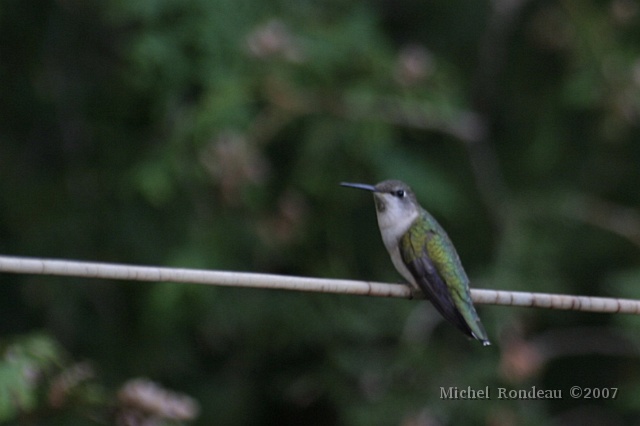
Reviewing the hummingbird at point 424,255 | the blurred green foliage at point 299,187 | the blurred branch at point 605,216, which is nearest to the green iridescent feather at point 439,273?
the hummingbird at point 424,255

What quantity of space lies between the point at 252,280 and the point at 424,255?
183cm

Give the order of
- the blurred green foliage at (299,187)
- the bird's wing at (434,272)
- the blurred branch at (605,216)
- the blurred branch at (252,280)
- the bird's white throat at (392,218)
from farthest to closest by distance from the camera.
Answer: the blurred branch at (605,216)
the blurred green foliage at (299,187)
the bird's white throat at (392,218)
the bird's wing at (434,272)
the blurred branch at (252,280)

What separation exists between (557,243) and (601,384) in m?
1.48

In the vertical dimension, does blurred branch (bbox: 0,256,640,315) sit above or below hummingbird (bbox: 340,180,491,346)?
above

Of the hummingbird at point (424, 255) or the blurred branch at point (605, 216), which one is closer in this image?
the hummingbird at point (424, 255)

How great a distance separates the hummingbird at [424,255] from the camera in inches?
168

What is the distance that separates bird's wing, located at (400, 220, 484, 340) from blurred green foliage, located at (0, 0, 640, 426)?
4.61 ft

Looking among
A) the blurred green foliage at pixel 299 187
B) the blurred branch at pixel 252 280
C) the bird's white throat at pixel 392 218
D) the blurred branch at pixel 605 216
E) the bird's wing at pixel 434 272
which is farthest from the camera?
the blurred branch at pixel 605 216

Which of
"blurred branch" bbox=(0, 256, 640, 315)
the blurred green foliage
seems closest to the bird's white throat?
the blurred green foliage

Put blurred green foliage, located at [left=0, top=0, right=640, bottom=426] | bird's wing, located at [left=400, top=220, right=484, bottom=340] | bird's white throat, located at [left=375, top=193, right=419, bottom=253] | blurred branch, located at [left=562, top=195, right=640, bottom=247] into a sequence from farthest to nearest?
1. blurred branch, located at [left=562, top=195, right=640, bottom=247]
2. blurred green foliage, located at [left=0, top=0, right=640, bottom=426]
3. bird's white throat, located at [left=375, top=193, right=419, bottom=253]
4. bird's wing, located at [left=400, top=220, right=484, bottom=340]

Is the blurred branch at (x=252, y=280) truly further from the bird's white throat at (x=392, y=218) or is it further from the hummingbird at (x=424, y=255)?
the bird's white throat at (x=392, y=218)

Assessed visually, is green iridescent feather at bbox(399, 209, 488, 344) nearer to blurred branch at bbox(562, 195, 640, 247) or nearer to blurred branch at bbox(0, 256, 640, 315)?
blurred branch at bbox(0, 256, 640, 315)

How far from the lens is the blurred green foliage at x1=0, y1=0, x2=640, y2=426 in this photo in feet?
19.9

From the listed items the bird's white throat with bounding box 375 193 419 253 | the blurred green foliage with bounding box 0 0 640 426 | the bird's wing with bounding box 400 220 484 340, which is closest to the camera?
the bird's wing with bounding box 400 220 484 340
